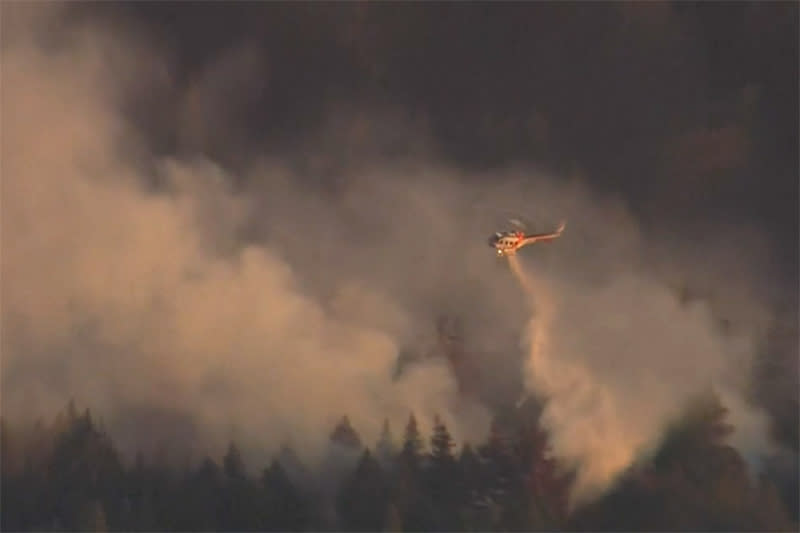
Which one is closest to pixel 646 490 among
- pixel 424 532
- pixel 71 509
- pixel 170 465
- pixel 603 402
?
pixel 603 402

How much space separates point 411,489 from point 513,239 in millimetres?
1469

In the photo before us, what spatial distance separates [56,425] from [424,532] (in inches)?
82.0

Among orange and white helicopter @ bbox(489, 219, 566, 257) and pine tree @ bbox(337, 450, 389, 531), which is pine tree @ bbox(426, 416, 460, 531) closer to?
pine tree @ bbox(337, 450, 389, 531)

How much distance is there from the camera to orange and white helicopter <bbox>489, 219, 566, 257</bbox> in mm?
7613

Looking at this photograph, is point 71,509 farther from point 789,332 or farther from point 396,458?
point 789,332

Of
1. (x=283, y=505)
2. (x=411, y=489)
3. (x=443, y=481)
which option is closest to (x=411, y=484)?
(x=411, y=489)

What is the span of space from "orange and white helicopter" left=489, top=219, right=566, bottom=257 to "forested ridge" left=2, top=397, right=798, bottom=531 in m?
0.88

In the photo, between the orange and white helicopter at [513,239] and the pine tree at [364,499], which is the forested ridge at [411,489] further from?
the orange and white helicopter at [513,239]

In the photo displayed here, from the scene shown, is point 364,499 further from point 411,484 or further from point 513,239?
point 513,239

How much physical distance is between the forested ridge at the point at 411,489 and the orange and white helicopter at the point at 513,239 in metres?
0.88

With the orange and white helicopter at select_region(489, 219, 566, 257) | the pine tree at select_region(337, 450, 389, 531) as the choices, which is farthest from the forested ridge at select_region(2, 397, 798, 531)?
the orange and white helicopter at select_region(489, 219, 566, 257)

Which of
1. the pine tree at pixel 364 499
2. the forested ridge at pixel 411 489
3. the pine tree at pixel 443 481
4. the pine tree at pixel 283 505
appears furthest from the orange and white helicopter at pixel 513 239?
the pine tree at pixel 283 505

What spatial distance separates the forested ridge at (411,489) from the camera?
7.07m

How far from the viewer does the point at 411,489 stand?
7.25m
